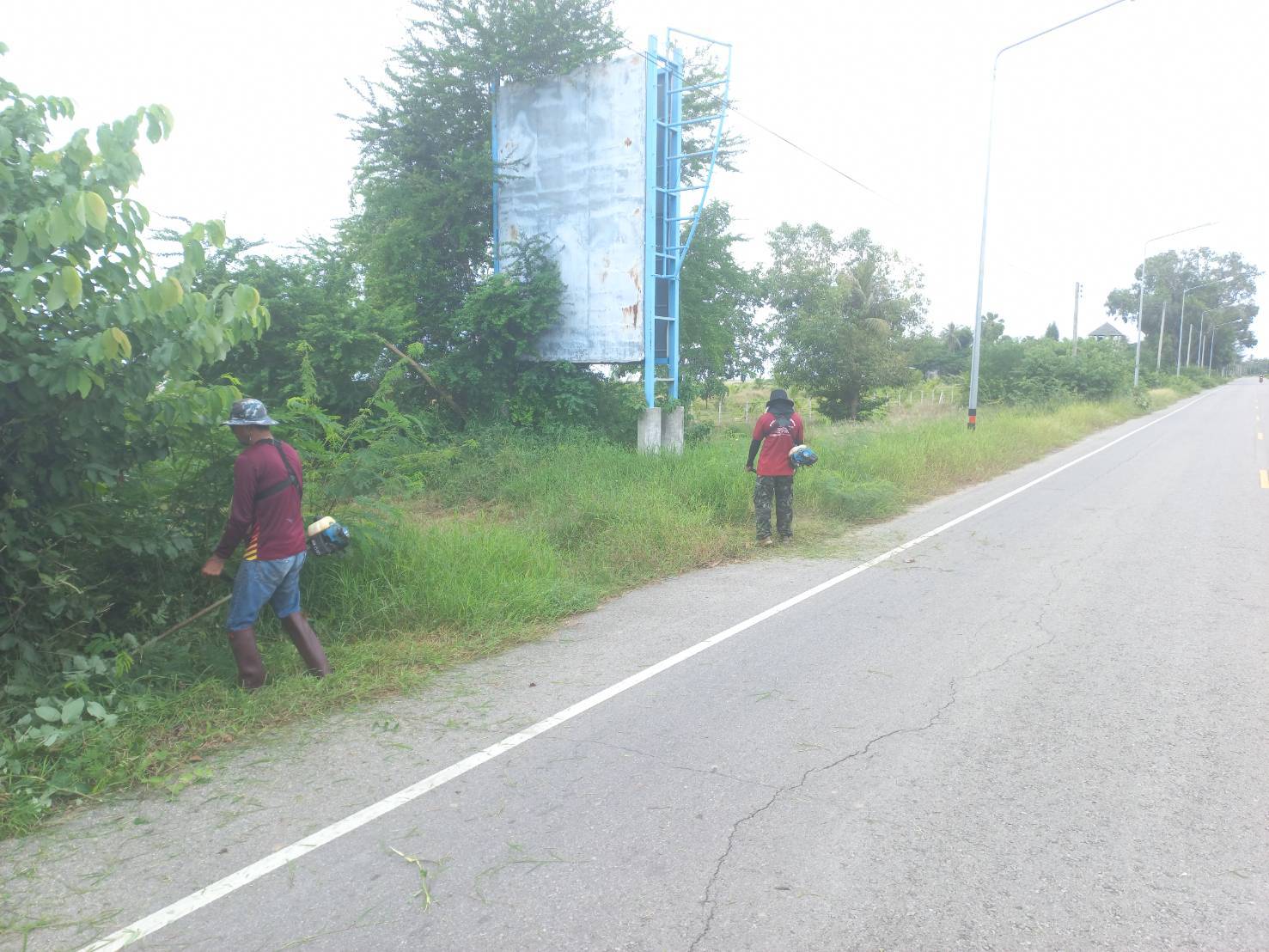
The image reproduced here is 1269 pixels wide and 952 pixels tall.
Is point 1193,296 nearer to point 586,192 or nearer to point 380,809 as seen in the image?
point 586,192

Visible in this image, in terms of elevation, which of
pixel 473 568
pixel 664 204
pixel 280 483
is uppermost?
pixel 664 204

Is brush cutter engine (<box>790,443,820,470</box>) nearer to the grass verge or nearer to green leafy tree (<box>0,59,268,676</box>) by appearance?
the grass verge

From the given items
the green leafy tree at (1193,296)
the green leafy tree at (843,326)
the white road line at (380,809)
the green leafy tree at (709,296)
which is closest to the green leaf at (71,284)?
the white road line at (380,809)

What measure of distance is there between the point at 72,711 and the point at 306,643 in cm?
129

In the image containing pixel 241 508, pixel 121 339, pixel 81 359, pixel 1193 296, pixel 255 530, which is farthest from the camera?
pixel 1193 296

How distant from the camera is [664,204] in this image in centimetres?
1455

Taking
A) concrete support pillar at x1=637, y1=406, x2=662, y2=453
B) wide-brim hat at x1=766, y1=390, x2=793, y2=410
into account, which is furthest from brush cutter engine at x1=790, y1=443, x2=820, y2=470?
concrete support pillar at x1=637, y1=406, x2=662, y2=453

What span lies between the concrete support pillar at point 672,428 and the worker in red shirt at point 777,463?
4.56 meters

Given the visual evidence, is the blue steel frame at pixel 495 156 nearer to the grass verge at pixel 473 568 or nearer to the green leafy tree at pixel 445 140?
the green leafy tree at pixel 445 140

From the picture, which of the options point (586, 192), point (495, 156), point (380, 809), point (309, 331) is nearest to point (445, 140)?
point (495, 156)

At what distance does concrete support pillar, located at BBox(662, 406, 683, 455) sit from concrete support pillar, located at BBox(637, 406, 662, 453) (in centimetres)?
50

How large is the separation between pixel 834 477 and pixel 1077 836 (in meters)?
9.02

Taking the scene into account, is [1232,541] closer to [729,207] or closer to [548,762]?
[548,762]

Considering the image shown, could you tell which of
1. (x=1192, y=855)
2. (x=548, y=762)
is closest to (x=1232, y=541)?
(x=1192, y=855)
